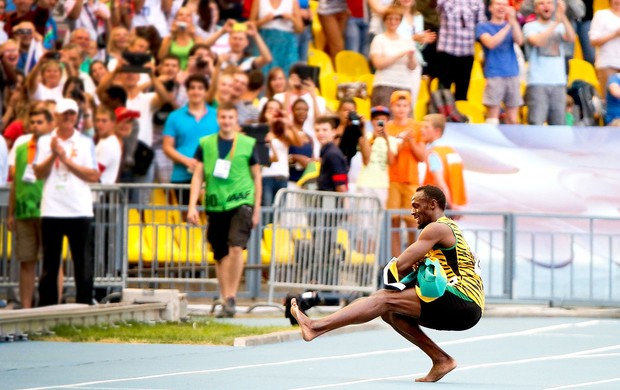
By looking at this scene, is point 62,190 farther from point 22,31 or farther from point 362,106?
point 362,106

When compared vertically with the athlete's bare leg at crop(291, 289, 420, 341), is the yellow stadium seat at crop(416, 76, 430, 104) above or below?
above

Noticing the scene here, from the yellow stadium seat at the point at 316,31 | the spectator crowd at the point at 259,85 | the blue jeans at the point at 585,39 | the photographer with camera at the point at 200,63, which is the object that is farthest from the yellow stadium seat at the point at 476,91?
the photographer with camera at the point at 200,63

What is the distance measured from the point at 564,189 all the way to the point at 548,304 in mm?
2011

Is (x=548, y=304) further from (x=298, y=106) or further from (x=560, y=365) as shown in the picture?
(x=560, y=365)

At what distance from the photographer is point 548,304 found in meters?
20.0

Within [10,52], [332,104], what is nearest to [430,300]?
[332,104]

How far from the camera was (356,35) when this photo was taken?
24.2 m

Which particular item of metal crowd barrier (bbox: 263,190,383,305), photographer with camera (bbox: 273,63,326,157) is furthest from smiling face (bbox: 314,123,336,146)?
photographer with camera (bbox: 273,63,326,157)

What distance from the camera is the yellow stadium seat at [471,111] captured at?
22.5 metres

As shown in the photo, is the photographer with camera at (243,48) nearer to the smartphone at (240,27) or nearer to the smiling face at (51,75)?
the smartphone at (240,27)

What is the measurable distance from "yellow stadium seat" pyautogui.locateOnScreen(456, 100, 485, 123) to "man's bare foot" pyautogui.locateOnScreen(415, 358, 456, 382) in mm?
10871

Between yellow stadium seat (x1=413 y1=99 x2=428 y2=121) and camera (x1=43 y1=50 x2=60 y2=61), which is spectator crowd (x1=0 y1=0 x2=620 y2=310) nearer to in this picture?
camera (x1=43 y1=50 x2=60 y2=61)

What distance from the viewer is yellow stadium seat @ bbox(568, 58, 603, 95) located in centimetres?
2339

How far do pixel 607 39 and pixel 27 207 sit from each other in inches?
330
